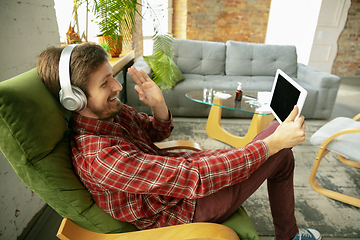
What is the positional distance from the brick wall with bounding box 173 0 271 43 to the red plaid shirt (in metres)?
5.08

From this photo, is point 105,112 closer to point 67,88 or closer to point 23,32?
point 67,88

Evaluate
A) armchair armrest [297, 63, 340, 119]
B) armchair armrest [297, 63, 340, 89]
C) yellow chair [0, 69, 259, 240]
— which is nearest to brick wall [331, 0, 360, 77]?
armchair armrest [297, 63, 340, 89]

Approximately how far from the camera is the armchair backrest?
24.4 inches

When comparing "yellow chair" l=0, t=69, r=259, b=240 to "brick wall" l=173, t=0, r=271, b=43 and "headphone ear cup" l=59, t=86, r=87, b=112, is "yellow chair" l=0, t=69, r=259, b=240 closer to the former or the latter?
"headphone ear cup" l=59, t=86, r=87, b=112

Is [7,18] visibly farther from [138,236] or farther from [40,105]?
[138,236]

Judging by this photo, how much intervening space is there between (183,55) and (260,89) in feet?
4.14

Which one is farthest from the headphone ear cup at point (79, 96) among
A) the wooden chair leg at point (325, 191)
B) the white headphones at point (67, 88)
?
the wooden chair leg at point (325, 191)

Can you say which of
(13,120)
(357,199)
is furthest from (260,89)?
(13,120)

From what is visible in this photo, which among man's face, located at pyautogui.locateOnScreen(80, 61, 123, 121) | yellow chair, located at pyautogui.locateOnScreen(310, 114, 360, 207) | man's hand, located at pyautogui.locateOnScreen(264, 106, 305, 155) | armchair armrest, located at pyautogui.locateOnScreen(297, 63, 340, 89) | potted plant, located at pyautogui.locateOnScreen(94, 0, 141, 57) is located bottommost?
yellow chair, located at pyautogui.locateOnScreen(310, 114, 360, 207)

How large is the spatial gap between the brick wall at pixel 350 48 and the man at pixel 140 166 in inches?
227

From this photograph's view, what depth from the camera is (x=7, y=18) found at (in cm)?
105

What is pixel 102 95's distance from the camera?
0.83 meters

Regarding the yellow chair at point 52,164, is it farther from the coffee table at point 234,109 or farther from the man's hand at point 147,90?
the coffee table at point 234,109

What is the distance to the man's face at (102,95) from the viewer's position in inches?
31.8
